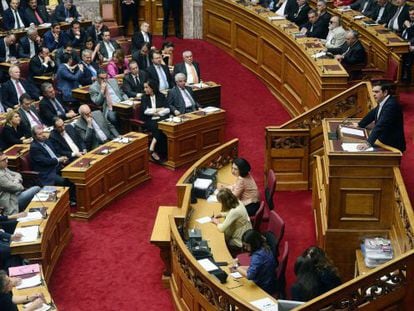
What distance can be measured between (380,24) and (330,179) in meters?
6.05

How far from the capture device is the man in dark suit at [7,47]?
12305 millimetres

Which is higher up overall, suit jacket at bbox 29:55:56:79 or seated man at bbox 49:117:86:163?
suit jacket at bbox 29:55:56:79

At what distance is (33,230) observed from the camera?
7543 millimetres

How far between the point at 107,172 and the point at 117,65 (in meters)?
3.65

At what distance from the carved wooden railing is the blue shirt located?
3.12m

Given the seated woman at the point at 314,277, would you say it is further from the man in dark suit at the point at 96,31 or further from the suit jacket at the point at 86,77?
the man in dark suit at the point at 96,31

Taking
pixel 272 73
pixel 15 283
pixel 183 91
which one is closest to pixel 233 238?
pixel 15 283

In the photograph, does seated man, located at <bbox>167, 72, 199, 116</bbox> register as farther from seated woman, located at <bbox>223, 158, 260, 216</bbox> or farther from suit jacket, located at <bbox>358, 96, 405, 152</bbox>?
suit jacket, located at <bbox>358, 96, 405, 152</bbox>

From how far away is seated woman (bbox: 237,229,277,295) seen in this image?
20.8ft

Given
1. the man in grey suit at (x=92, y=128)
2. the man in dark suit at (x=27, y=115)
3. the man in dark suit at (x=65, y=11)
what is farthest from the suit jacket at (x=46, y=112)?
the man in dark suit at (x=65, y=11)

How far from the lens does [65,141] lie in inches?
378

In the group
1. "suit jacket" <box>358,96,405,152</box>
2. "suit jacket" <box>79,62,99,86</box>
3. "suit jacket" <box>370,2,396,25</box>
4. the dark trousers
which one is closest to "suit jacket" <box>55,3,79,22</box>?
the dark trousers

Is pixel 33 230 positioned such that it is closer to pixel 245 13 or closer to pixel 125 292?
pixel 125 292

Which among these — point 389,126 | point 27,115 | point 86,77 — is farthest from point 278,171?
point 86,77
